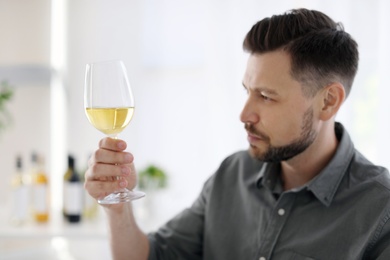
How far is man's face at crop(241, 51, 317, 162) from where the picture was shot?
131 cm

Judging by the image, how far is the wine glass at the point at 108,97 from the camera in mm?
1067

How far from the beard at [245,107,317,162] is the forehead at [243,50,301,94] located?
9cm

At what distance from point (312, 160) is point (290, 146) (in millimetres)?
93

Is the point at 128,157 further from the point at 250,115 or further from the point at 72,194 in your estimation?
the point at 72,194

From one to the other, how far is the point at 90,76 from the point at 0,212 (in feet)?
5.46

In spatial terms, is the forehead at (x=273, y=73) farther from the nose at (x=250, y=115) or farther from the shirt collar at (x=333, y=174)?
the shirt collar at (x=333, y=174)

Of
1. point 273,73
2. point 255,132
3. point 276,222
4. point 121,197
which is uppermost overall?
point 273,73

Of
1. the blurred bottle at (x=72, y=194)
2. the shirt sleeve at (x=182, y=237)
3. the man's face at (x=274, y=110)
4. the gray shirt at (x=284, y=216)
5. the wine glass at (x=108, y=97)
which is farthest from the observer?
the blurred bottle at (x=72, y=194)

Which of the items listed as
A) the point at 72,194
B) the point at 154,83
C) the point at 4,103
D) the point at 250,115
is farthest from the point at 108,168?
the point at 4,103

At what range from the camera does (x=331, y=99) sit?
4.46 feet

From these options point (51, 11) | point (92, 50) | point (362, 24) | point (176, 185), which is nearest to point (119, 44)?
point (92, 50)

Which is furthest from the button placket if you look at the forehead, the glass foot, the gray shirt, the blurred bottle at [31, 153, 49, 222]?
the blurred bottle at [31, 153, 49, 222]

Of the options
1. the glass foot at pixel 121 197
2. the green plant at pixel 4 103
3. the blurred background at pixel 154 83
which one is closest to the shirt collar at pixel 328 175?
the glass foot at pixel 121 197

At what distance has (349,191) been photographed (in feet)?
4.13
